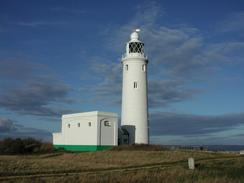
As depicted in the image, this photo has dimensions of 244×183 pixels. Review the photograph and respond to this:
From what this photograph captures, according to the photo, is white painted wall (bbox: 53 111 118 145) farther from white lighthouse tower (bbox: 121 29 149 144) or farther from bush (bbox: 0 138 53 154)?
bush (bbox: 0 138 53 154)

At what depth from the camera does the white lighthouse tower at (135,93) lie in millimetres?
46938

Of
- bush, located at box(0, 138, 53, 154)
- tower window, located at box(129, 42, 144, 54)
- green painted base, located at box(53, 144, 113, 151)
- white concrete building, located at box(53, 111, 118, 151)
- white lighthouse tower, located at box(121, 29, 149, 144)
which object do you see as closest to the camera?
green painted base, located at box(53, 144, 113, 151)

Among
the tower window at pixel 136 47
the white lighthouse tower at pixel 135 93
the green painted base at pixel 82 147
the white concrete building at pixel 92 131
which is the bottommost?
the green painted base at pixel 82 147

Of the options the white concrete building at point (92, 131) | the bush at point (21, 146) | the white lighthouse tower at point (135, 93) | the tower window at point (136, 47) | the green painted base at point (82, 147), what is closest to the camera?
the green painted base at point (82, 147)

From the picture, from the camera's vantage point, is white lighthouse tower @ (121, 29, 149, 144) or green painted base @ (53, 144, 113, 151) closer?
green painted base @ (53, 144, 113, 151)

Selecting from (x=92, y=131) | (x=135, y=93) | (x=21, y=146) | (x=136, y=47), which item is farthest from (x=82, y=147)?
(x=136, y=47)

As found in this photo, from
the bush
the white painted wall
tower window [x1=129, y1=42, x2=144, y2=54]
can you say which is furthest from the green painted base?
tower window [x1=129, y1=42, x2=144, y2=54]

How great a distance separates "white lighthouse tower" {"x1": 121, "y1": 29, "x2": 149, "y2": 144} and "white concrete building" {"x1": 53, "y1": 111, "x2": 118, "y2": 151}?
2.21 meters

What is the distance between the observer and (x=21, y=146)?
4634 centimetres

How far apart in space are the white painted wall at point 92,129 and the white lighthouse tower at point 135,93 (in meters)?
2.25

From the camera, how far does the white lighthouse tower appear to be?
4694cm

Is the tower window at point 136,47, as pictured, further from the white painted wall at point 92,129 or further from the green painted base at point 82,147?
the green painted base at point 82,147

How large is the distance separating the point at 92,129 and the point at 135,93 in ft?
22.5

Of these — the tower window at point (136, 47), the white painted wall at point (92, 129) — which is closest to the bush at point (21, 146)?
the white painted wall at point (92, 129)
